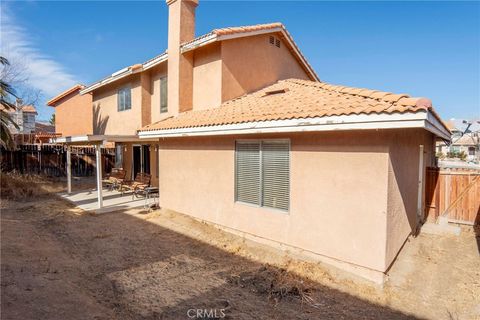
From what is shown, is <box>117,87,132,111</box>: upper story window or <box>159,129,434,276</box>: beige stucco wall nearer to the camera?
<box>159,129,434,276</box>: beige stucco wall

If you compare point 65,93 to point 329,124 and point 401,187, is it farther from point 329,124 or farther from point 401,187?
point 401,187

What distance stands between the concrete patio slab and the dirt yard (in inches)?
124

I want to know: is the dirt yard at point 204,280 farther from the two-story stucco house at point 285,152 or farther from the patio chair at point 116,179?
the patio chair at point 116,179

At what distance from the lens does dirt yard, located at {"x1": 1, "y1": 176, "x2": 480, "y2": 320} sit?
15.5 feet

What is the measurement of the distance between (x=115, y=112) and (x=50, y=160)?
737cm

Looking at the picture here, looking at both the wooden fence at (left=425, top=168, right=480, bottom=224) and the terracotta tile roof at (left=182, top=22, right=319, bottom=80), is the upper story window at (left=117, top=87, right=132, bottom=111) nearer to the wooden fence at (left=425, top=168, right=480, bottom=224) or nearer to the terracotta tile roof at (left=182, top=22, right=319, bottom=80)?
the terracotta tile roof at (left=182, top=22, right=319, bottom=80)

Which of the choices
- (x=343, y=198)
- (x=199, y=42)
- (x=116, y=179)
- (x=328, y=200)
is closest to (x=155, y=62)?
(x=199, y=42)

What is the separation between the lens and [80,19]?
1417 cm

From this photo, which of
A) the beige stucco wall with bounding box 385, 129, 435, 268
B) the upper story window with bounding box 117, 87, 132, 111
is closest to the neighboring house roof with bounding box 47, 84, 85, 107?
the upper story window with bounding box 117, 87, 132, 111

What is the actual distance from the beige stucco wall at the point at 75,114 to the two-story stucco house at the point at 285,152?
14.9 meters

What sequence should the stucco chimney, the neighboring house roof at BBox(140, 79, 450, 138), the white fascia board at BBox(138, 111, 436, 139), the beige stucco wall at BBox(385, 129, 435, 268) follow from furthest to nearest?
the stucco chimney < the beige stucco wall at BBox(385, 129, 435, 268) < the neighboring house roof at BBox(140, 79, 450, 138) < the white fascia board at BBox(138, 111, 436, 139)

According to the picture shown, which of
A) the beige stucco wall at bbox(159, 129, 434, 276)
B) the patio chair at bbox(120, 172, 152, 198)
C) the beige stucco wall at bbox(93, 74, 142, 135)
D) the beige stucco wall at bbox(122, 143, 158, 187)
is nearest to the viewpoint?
the beige stucco wall at bbox(159, 129, 434, 276)

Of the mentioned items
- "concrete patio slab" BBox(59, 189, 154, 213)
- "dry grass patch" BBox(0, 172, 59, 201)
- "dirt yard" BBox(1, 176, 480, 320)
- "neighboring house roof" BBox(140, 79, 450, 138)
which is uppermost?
"neighboring house roof" BBox(140, 79, 450, 138)

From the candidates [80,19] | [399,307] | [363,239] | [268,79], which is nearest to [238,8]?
[268,79]
